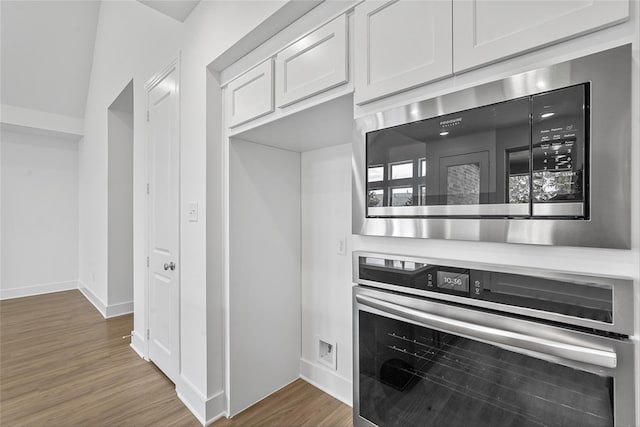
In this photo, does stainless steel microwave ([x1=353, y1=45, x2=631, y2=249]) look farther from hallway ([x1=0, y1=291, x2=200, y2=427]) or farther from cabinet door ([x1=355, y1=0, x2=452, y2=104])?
hallway ([x1=0, y1=291, x2=200, y2=427])

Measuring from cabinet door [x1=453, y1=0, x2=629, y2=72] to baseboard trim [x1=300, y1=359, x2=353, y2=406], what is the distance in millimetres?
2112

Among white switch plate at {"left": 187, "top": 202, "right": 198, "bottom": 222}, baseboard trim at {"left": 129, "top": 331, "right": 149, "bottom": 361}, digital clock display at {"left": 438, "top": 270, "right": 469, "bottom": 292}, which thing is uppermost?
white switch plate at {"left": 187, "top": 202, "right": 198, "bottom": 222}

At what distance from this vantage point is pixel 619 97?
623 millimetres

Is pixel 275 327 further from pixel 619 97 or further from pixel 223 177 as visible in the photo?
pixel 619 97

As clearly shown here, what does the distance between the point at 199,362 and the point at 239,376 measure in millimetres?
284

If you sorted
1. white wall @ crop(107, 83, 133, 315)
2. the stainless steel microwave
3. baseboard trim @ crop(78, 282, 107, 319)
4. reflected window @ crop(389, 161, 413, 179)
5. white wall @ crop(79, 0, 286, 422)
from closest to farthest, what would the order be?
1. the stainless steel microwave
2. reflected window @ crop(389, 161, 413, 179)
3. white wall @ crop(79, 0, 286, 422)
4. white wall @ crop(107, 83, 133, 315)
5. baseboard trim @ crop(78, 282, 107, 319)

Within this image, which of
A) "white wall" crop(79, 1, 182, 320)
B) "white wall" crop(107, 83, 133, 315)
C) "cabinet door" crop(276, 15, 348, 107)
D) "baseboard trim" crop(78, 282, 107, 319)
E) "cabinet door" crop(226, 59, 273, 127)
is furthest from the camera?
"baseboard trim" crop(78, 282, 107, 319)

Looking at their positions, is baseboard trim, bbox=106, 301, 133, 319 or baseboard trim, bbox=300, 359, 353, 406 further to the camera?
baseboard trim, bbox=106, 301, 133, 319

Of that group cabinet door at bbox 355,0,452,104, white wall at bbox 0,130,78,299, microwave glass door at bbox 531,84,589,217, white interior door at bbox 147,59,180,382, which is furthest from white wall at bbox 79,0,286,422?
white wall at bbox 0,130,78,299

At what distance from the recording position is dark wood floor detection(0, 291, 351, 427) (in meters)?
1.98

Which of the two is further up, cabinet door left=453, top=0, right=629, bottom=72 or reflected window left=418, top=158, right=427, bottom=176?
cabinet door left=453, top=0, right=629, bottom=72

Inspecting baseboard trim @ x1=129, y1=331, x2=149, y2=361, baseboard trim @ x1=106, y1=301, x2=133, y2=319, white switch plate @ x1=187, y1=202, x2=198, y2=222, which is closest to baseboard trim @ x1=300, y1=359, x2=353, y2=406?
white switch plate @ x1=187, y1=202, x2=198, y2=222

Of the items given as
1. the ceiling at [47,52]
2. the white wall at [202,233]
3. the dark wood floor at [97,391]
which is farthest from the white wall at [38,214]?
the white wall at [202,233]

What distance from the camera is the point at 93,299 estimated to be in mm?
4500
